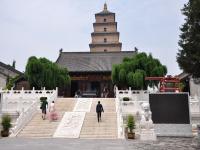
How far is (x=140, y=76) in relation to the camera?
25.8 meters

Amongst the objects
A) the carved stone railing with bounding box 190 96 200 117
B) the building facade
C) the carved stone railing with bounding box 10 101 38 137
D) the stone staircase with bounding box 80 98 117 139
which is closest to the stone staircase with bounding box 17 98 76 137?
the carved stone railing with bounding box 10 101 38 137

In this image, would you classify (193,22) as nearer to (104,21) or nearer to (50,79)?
(50,79)

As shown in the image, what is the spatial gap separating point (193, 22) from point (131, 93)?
461 inches

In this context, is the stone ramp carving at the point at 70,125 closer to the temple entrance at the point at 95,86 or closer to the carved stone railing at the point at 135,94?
the carved stone railing at the point at 135,94

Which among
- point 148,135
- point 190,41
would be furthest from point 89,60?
point 148,135

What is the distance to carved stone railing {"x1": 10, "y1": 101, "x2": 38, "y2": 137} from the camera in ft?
46.6

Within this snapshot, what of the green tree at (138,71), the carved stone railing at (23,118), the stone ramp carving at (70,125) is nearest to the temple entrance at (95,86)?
the green tree at (138,71)

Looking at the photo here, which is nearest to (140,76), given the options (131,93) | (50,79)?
(131,93)

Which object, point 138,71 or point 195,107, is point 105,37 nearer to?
point 138,71

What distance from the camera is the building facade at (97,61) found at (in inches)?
1464

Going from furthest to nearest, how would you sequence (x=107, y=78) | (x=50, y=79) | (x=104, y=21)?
1. (x=104, y=21)
2. (x=107, y=78)
3. (x=50, y=79)

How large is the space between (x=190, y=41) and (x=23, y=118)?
9.54 meters

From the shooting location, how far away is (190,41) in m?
14.1

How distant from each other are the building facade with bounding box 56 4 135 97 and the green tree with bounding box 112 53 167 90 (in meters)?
6.10
